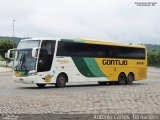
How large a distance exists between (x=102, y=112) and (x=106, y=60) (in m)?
19.3

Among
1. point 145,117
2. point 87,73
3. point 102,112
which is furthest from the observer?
point 87,73

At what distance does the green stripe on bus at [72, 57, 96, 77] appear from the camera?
1225 inches

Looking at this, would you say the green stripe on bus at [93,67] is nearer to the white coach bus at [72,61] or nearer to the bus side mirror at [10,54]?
the white coach bus at [72,61]

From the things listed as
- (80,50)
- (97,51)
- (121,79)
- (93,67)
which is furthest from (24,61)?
(121,79)

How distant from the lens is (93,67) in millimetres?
32406

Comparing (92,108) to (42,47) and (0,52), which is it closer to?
(42,47)

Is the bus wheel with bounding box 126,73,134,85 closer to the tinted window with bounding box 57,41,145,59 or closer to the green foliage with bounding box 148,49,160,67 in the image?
the tinted window with bounding box 57,41,145,59

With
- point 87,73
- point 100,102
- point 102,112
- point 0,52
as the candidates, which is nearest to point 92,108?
point 102,112

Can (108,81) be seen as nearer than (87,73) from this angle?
No

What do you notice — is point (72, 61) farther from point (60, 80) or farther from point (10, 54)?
point (10, 54)

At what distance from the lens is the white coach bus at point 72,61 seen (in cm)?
2920

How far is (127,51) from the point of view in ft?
116

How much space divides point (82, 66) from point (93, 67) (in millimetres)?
1103

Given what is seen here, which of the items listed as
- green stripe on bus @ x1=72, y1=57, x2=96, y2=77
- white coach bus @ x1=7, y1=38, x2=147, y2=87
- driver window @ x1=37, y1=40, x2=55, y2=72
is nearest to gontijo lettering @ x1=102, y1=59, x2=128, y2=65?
white coach bus @ x1=7, y1=38, x2=147, y2=87
